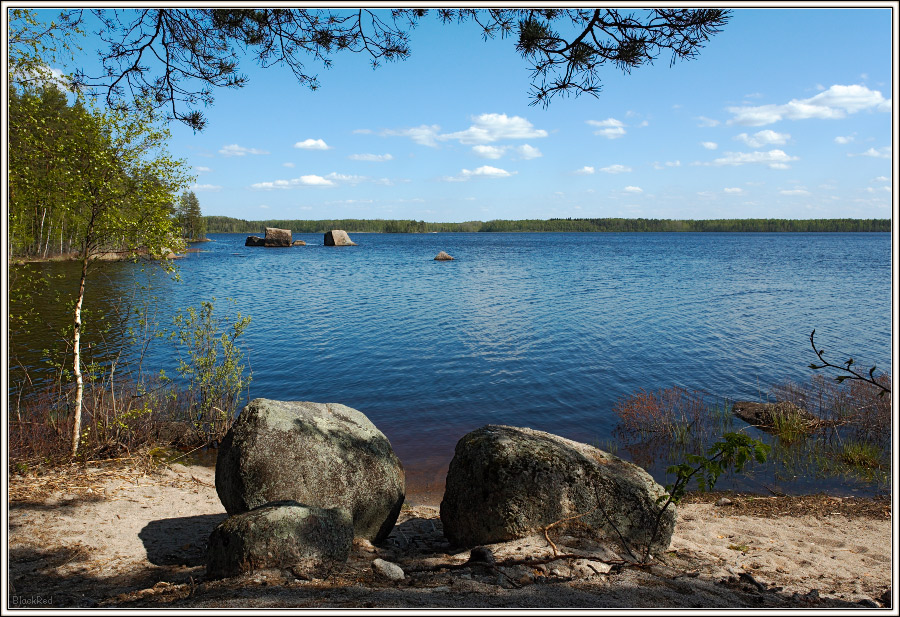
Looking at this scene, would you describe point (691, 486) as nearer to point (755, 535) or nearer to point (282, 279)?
point (755, 535)

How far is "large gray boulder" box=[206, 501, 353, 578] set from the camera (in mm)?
4777

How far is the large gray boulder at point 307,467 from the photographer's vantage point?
6.13 meters

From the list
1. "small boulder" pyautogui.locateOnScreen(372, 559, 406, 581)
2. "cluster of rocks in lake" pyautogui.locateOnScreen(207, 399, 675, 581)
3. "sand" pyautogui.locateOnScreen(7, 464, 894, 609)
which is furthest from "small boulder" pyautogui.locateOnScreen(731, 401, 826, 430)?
"small boulder" pyautogui.locateOnScreen(372, 559, 406, 581)

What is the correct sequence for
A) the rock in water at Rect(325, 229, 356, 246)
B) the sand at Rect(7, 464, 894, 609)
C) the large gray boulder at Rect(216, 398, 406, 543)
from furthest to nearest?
the rock in water at Rect(325, 229, 356, 246), the large gray boulder at Rect(216, 398, 406, 543), the sand at Rect(7, 464, 894, 609)

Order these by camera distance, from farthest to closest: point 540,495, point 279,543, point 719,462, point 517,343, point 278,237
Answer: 1. point 278,237
2. point 517,343
3. point 540,495
4. point 719,462
5. point 279,543

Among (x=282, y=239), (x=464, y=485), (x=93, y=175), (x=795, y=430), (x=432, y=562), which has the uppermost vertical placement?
(x=282, y=239)

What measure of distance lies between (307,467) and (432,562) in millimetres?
1881

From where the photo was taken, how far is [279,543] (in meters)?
4.87

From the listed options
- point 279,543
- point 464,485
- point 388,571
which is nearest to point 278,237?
point 464,485

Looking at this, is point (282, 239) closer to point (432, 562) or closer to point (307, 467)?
point (307, 467)

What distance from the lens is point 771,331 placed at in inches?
925

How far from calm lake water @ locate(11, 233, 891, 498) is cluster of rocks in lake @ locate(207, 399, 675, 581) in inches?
158

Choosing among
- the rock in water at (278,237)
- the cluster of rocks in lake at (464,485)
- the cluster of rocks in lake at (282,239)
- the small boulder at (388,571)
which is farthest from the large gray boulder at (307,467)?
the rock in water at (278,237)

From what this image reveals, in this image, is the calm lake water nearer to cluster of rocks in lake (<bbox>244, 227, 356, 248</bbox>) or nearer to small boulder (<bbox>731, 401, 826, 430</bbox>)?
small boulder (<bbox>731, 401, 826, 430</bbox>)
